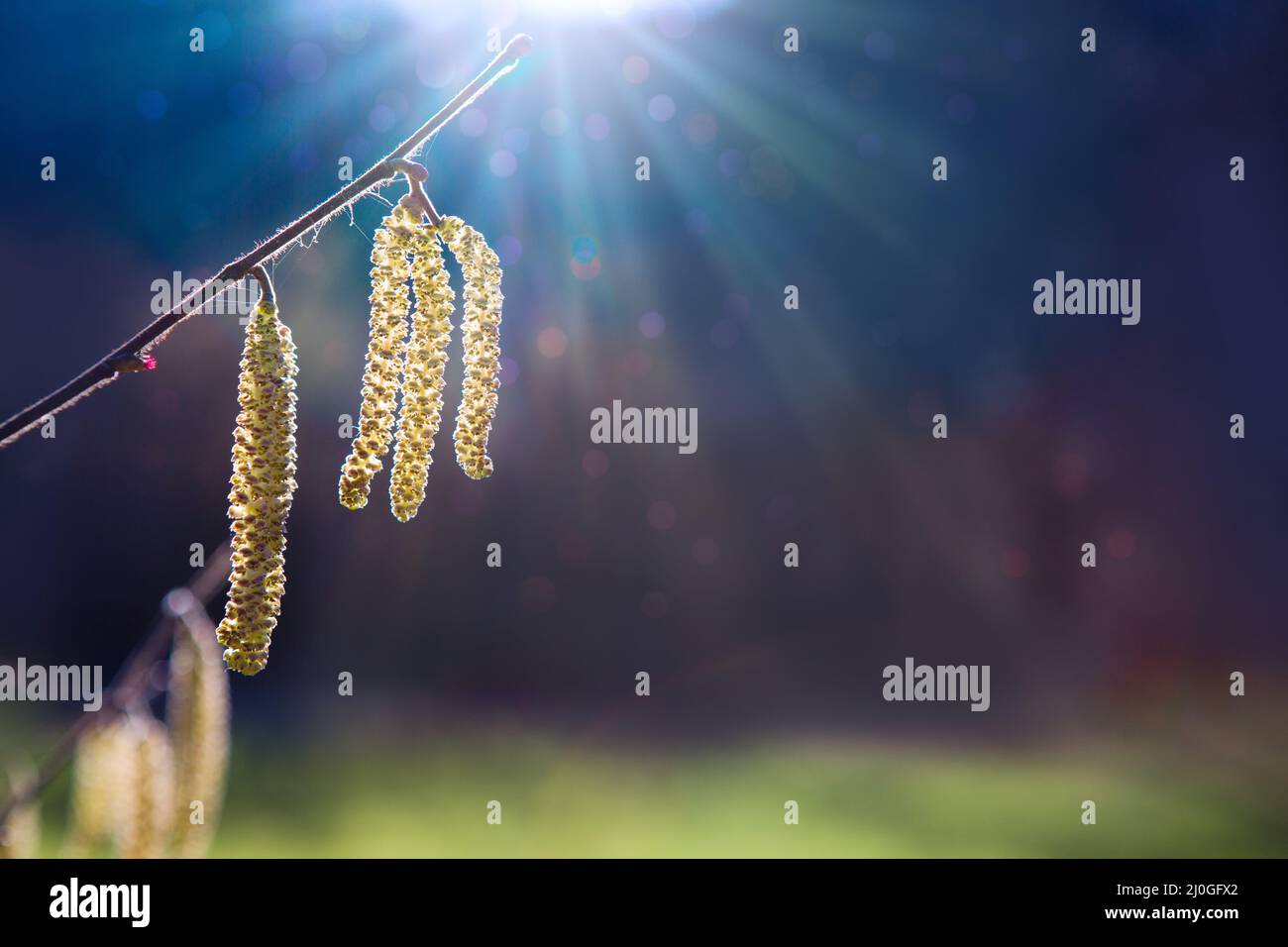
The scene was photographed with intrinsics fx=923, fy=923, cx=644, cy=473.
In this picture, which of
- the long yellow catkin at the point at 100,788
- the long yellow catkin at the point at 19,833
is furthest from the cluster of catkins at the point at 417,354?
the long yellow catkin at the point at 19,833

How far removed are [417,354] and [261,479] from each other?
0.83ft

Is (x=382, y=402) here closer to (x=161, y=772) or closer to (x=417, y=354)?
(x=417, y=354)

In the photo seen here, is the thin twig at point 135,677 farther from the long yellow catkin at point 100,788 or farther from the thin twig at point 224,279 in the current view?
the thin twig at point 224,279

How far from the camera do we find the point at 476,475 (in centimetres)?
120

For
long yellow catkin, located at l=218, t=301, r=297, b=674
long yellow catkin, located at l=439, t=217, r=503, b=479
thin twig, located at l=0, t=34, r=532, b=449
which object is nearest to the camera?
thin twig, located at l=0, t=34, r=532, b=449

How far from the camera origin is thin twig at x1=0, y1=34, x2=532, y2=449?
2.83 ft

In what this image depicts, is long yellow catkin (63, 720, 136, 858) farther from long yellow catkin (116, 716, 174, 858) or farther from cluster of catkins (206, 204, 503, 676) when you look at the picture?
cluster of catkins (206, 204, 503, 676)

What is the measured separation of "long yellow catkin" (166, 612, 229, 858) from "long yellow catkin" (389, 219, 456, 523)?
388 millimetres

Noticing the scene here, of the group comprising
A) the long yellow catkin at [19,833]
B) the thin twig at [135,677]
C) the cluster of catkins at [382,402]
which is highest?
the cluster of catkins at [382,402]

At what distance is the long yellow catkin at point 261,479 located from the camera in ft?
3.38

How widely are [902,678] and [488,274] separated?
971cm

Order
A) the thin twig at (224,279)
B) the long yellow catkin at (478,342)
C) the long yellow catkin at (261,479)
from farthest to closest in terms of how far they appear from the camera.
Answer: the long yellow catkin at (478,342) < the long yellow catkin at (261,479) < the thin twig at (224,279)

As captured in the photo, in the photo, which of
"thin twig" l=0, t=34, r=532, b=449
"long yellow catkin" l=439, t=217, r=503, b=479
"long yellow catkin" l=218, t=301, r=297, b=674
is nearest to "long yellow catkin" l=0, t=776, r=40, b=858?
"long yellow catkin" l=218, t=301, r=297, b=674

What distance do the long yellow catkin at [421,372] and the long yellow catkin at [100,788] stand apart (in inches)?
19.0
